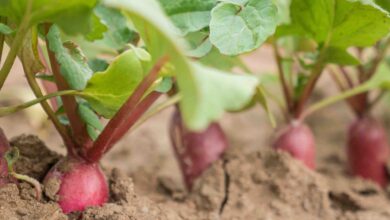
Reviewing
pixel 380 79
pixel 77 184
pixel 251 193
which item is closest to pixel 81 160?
pixel 77 184

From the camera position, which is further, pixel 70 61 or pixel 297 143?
pixel 297 143

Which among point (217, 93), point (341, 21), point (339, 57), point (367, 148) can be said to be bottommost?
point (367, 148)

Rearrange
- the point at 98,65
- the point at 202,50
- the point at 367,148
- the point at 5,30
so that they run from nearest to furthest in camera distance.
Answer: the point at 5,30, the point at 202,50, the point at 98,65, the point at 367,148

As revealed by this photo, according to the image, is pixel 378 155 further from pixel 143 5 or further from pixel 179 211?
pixel 143 5

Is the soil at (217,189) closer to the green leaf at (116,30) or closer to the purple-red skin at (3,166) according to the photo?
the purple-red skin at (3,166)

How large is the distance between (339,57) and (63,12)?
73 cm

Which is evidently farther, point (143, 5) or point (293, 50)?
point (293, 50)

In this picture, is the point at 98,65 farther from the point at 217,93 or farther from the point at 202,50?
the point at 217,93

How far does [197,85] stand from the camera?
0.73m

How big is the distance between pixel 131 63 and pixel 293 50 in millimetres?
859

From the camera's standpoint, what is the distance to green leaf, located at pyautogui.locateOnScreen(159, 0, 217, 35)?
3.83 feet

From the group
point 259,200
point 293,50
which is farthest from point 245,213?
point 293,50

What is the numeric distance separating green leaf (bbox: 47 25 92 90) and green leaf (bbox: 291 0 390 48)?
Answer: 1.55ft

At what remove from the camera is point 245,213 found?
142 centimetres
